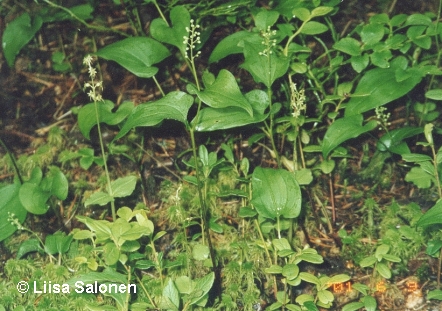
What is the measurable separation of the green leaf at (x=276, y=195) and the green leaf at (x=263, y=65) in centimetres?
40

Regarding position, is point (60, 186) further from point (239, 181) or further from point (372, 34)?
point (372, 34)

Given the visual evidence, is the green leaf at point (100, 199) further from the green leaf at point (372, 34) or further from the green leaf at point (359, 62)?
the green leaf at point (372, 34)

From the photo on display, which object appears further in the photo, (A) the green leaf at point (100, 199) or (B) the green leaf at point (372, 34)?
(B) the green leaf at point (372, 34)

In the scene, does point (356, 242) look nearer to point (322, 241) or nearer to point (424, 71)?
point (322, 241)

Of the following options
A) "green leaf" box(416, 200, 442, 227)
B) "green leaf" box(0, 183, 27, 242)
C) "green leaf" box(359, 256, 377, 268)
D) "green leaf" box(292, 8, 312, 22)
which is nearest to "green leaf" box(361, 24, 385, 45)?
"green leaf" box(292, 8, 312, 22)

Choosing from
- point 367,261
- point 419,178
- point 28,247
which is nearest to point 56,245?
point 28,247

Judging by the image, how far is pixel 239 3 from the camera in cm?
289

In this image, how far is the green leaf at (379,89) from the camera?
255cm

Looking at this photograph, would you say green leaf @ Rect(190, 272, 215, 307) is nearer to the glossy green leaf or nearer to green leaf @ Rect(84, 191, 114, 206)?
green leaf @ Rect(84, 191, 114, 206)

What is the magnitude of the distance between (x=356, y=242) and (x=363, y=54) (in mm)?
922

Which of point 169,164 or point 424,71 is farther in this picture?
point 169,164

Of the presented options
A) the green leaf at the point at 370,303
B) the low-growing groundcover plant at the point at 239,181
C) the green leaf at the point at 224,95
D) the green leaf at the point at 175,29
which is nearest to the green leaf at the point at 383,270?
the low-growing groundcover plant at the point at 239,181

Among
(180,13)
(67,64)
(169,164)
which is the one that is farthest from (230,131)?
(67,64)

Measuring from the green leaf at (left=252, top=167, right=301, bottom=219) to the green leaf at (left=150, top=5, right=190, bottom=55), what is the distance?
2.48 feet
